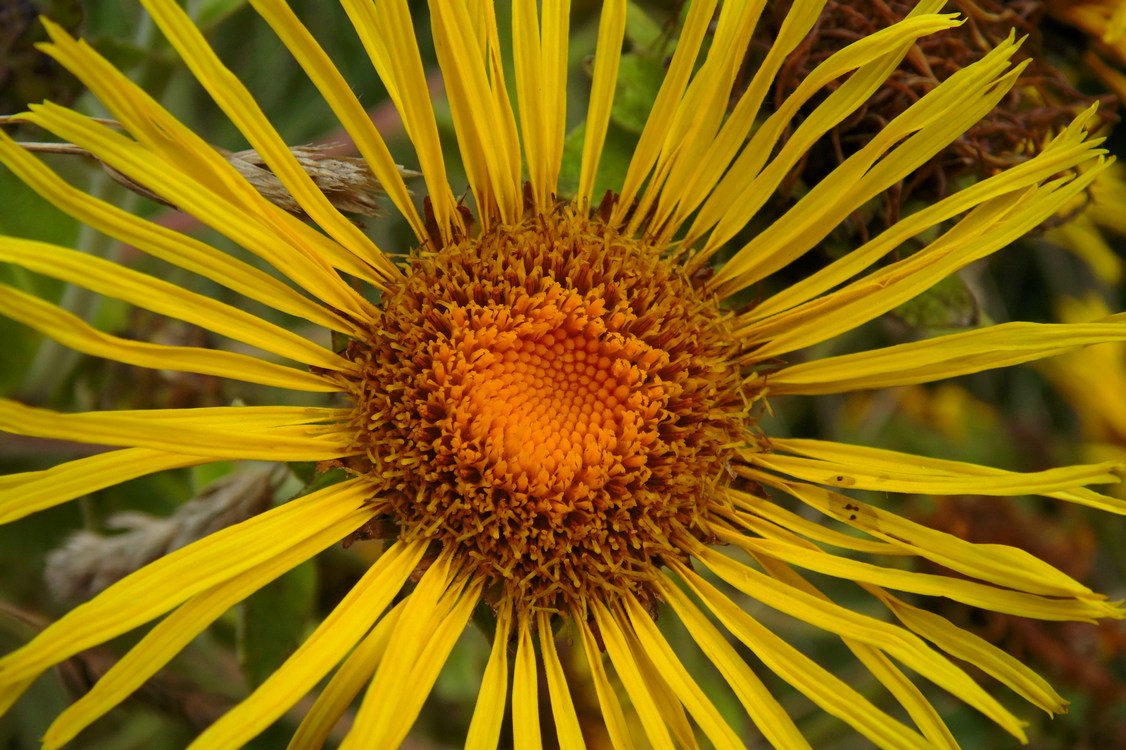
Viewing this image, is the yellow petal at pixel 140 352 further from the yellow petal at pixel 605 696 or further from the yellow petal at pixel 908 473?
the yellow petal at pixel 908 473

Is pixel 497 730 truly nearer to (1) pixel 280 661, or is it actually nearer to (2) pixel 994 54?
(1) pixel 280 661

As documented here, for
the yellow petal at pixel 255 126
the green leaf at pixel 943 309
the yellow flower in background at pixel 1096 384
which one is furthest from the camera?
the yellow flower in background at pixel 1096 384

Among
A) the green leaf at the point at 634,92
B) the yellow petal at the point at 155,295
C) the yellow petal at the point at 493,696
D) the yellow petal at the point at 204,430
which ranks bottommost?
the yellow petal at the point at 493,696

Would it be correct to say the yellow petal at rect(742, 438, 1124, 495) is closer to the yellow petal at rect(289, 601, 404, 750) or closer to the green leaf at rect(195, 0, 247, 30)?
the yellow petal at rect(289, 601, 404, 750)

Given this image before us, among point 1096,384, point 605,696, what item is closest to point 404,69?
point 605,696

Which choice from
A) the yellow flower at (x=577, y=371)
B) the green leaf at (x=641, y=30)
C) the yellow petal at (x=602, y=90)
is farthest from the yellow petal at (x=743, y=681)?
the green leaf at (x=641, y=30)

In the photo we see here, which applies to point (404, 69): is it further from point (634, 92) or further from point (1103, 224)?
point (1103, 224)

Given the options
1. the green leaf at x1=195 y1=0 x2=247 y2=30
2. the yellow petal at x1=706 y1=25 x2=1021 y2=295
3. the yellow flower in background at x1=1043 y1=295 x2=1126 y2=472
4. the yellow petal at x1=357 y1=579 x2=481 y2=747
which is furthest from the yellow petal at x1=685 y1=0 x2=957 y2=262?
the yellow flower in background at x1=1043 y1=295 x2=1126 y2=472
